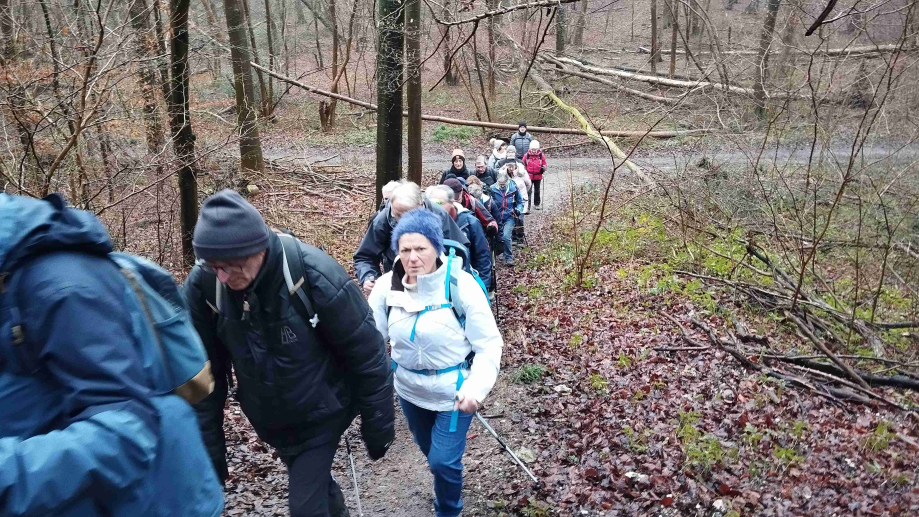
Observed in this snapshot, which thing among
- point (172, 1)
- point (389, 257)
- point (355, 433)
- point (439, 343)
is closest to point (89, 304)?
point (439, 343)

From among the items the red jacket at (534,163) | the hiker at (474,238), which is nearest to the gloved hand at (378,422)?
the hiker at (474,238)

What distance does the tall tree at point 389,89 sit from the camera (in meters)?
9.22

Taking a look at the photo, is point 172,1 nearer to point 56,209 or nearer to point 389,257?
point 389,257

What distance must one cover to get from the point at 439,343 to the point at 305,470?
3.34 ft

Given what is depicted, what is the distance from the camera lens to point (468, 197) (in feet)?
30.8

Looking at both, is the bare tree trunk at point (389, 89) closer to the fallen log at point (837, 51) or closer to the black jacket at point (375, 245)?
the black jacket at point (375, 245)

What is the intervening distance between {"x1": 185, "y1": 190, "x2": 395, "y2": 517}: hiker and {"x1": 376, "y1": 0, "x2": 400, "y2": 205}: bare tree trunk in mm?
6732

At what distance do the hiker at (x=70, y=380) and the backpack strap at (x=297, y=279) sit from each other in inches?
41.7

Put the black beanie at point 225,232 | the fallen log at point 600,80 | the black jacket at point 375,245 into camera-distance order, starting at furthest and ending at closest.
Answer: the fallen log at point 600,80, the black jacket at point 375,245, the black beanie at point 225,232

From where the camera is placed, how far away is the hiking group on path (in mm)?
1691

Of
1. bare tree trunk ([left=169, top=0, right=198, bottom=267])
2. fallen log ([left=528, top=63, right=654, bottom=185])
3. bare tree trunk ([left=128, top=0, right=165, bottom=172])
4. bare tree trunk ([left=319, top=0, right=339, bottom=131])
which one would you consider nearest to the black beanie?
bare tree trunk ([left=169, top=0, right=198, bottom=267])

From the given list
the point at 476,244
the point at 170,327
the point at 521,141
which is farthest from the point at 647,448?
the point at 521,141

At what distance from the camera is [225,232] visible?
8.82 feet

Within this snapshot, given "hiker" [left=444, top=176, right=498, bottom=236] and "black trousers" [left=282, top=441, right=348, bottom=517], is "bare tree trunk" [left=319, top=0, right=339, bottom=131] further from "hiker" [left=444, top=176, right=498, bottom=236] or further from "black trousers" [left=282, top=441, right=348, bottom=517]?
"black trousers" [left=282, top=441, right=348, bottom=517]
